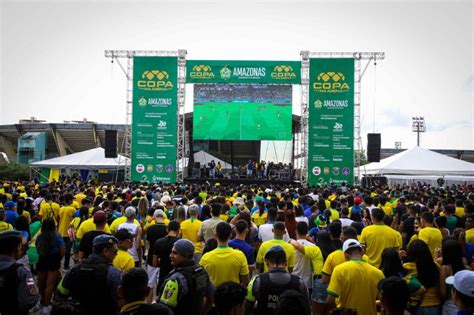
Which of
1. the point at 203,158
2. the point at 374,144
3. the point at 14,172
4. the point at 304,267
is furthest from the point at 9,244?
the point at 14,172

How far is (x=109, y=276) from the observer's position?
3451 mm

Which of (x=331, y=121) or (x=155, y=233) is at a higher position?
(x=331, y=121)

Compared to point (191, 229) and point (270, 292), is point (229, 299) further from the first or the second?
Answer: point (191, 229)

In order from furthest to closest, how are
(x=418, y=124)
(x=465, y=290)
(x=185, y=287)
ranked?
1. (x=418, y=124)
2. (x=185, y=287)
3. (x=465, y=290)

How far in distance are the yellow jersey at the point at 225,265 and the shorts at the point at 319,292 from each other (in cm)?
109

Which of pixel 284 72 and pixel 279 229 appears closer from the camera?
pixel 279 229

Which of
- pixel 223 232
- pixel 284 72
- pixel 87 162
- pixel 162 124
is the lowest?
pixel 223 232

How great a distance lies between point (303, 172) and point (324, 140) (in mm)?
2388

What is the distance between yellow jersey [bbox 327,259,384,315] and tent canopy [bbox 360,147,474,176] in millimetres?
20356

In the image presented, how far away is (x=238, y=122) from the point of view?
22.8 metres

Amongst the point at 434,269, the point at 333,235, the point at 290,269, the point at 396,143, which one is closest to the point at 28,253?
the point at 290,269

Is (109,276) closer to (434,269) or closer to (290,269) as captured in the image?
(290,269)

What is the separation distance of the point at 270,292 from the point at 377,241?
108 inches

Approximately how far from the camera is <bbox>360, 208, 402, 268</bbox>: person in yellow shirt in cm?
548
